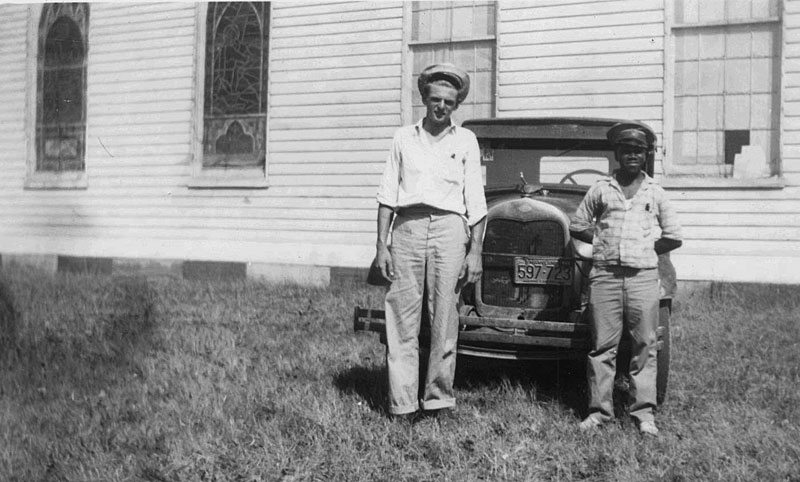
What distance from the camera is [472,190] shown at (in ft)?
13.8

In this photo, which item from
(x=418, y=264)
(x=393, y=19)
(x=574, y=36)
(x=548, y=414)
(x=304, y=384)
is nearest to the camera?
(x=418, y=264)

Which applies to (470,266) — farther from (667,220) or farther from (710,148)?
(710,148)

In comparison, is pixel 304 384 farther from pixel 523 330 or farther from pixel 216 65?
pixel 216 65

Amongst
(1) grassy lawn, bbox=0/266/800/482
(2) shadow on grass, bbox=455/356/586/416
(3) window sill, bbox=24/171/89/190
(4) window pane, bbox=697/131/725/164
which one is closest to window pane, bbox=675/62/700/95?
(4) window pane, bbox=697/131/725/164

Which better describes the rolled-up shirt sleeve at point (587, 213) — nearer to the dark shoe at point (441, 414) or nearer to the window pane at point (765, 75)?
the dark shoe at point (441, 414)

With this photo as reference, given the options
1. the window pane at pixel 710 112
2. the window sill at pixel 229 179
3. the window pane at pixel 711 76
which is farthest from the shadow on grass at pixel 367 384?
the window sill at pixel 229 179

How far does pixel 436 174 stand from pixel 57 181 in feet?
35.4

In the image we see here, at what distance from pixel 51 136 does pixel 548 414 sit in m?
11.7

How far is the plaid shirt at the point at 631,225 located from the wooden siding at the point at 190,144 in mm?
6180

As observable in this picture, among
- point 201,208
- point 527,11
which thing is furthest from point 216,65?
point 527,11

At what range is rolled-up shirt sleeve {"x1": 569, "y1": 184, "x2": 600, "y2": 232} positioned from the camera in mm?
4309

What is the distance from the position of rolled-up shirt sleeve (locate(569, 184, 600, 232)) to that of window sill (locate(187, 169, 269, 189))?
737 cm

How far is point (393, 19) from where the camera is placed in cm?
1022

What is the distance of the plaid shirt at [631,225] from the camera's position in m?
4.11
